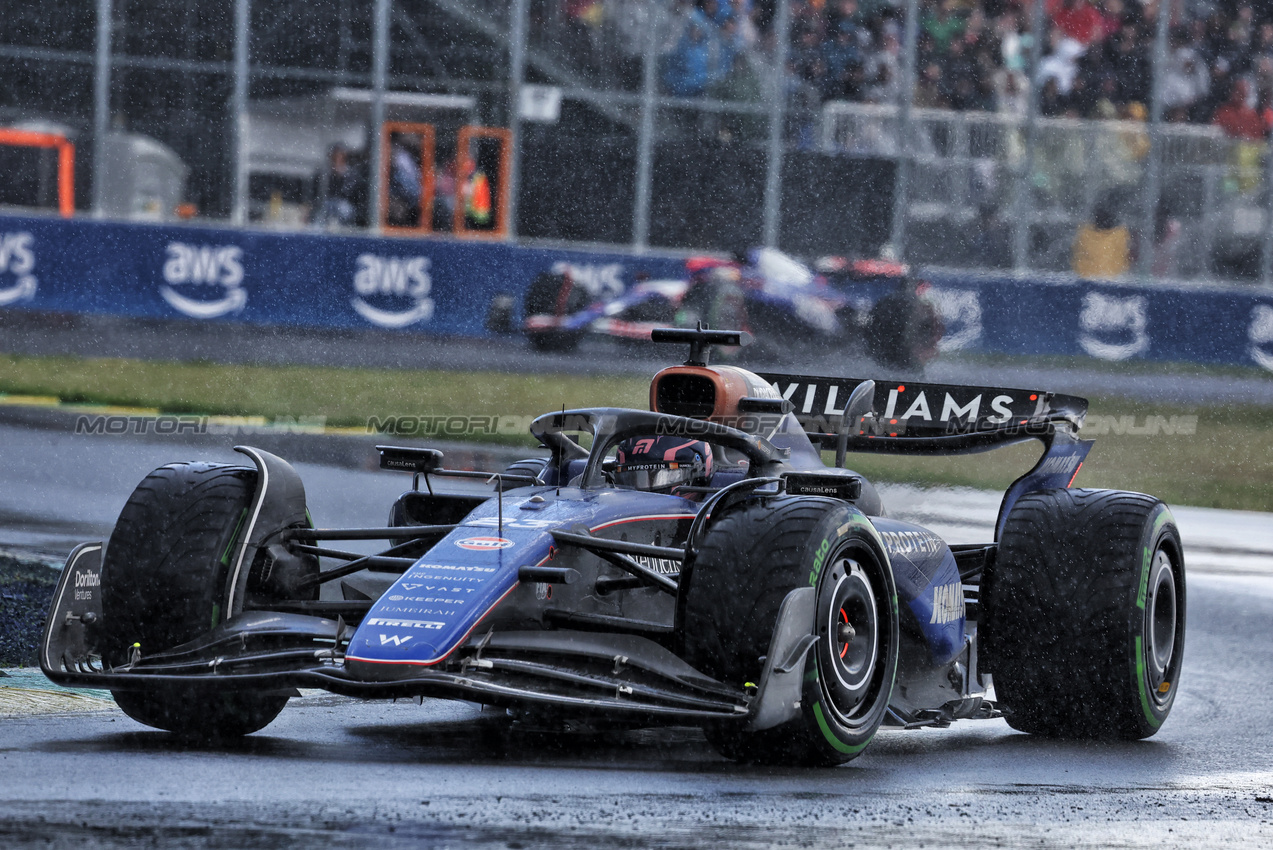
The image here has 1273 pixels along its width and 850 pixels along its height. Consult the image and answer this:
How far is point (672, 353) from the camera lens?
1802cm

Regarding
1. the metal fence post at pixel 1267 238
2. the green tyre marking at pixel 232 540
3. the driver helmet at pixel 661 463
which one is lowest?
the green tyre marking at pixel 232 540

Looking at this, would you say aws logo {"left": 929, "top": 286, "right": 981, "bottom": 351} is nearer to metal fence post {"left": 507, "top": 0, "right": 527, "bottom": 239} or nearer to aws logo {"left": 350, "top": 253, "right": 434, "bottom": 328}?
metal fence post {"left": 507, "top": 0, "right": 527, "bottom": 239}

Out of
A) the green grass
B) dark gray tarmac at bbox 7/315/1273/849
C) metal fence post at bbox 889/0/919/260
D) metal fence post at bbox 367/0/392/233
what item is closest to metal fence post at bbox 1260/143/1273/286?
the green grass

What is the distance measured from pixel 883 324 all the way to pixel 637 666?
1453 centimetres

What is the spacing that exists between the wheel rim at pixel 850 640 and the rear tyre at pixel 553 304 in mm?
12845

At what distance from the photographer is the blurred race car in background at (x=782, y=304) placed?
62.2 ft

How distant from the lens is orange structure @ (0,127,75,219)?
19.8 metres

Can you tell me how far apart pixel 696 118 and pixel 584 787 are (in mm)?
16121

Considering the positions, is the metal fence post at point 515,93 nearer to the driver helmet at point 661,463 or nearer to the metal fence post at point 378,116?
the metal fence post at point 378,116

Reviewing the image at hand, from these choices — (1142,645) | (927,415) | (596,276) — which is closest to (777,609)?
(1142,645)

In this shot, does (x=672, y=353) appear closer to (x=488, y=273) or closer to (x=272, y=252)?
(x=488, y=273)

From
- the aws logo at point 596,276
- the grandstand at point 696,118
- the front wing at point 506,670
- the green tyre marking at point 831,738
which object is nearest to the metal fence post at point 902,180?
the grandstand at point 696,118

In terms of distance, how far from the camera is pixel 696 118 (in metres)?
20.4

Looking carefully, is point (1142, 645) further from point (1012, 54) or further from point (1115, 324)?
point (1012, 54)
